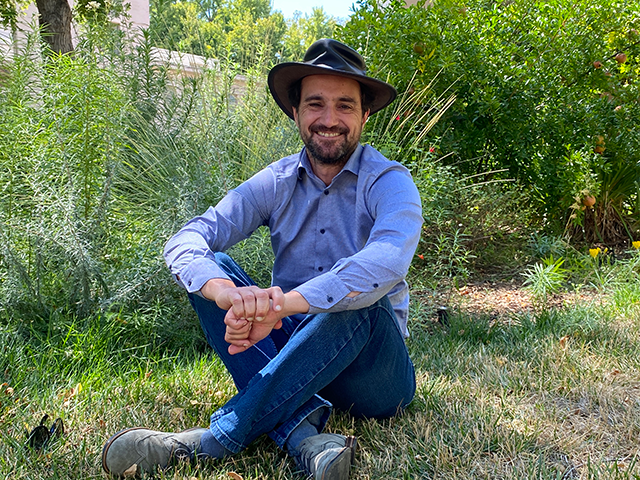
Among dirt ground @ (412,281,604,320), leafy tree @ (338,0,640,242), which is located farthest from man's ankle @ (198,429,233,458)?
leafy tree @ (338,0,640,242)

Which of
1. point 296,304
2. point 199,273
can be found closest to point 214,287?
point 199,273

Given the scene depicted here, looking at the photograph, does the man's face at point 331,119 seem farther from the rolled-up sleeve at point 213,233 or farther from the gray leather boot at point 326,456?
the gray leather boot at point 326,456

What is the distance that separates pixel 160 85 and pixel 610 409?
3.11 meters

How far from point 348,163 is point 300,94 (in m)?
0.40

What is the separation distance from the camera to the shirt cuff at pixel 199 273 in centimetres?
185

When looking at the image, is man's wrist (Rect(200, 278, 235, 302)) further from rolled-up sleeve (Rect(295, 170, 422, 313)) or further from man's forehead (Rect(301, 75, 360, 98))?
man's forehead (Rect(301, 75, 360, 98))

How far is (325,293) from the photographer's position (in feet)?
5.65

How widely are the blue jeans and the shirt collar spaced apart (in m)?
0.50

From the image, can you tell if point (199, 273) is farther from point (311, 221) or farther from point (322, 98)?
point (322, 98)

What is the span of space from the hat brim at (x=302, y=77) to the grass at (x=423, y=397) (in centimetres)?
119

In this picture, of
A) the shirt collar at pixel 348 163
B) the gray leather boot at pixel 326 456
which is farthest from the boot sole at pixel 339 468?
the shirt collar at pixel 348 163

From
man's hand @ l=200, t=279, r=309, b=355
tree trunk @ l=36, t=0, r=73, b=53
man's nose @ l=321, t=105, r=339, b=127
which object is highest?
tree trunk @ l=36, t=0, r=73, b=53

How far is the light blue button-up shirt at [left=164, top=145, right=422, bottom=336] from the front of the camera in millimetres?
1926

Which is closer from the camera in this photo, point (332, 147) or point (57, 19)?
point (332, 147)
